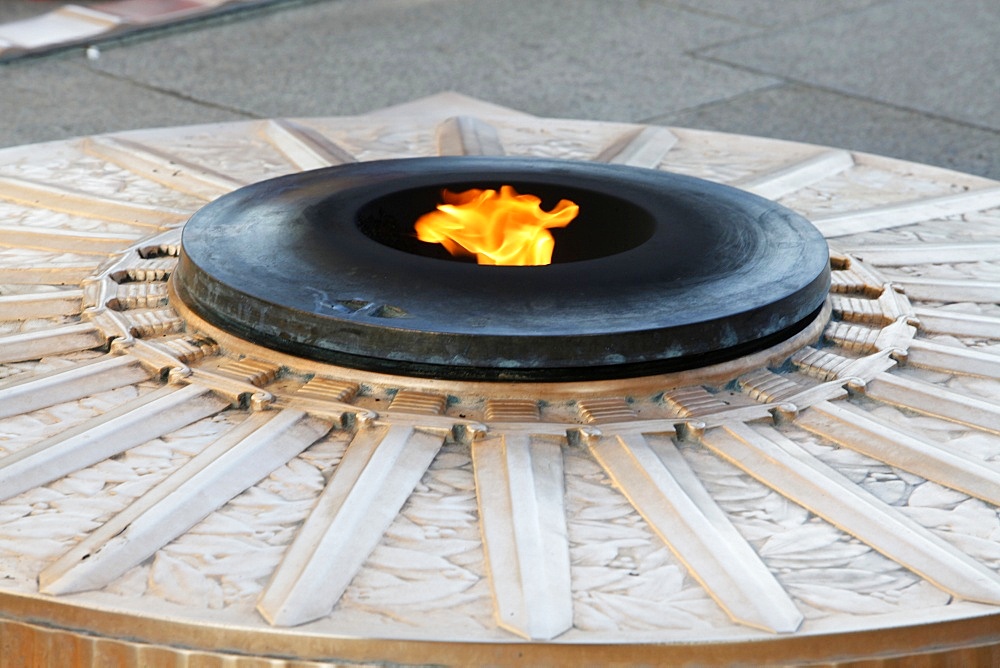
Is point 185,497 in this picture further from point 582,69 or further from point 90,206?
point 582,69

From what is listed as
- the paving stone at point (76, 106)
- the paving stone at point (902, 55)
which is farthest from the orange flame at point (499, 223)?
the paving stone at point (902, 55)

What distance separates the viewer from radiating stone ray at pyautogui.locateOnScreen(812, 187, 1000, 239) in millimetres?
2967

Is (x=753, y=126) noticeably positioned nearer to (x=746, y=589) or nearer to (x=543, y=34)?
(x=543, y=34)

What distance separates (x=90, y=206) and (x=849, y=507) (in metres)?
1.93

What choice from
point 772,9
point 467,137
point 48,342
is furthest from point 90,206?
point 772,9

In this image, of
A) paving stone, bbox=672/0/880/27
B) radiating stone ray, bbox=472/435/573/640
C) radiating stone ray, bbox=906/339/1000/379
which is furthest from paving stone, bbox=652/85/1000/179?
radiating stone ray, bbox=472/435/573/640

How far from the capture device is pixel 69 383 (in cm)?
211

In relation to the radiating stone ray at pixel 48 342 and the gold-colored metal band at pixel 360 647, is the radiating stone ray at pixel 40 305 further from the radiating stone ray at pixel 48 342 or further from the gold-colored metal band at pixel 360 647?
the gold-colored metal band at pixel 360 647

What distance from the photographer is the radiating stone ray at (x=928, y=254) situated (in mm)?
2768

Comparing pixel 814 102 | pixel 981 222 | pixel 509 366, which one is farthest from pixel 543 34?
pixel 509 366

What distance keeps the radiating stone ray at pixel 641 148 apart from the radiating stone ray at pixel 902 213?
552 mm

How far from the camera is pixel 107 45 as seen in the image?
237 inches

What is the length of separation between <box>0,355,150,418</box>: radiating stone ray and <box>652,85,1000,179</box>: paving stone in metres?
3.46

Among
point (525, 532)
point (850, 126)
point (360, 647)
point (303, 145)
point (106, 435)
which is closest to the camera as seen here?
point (360, 647)
